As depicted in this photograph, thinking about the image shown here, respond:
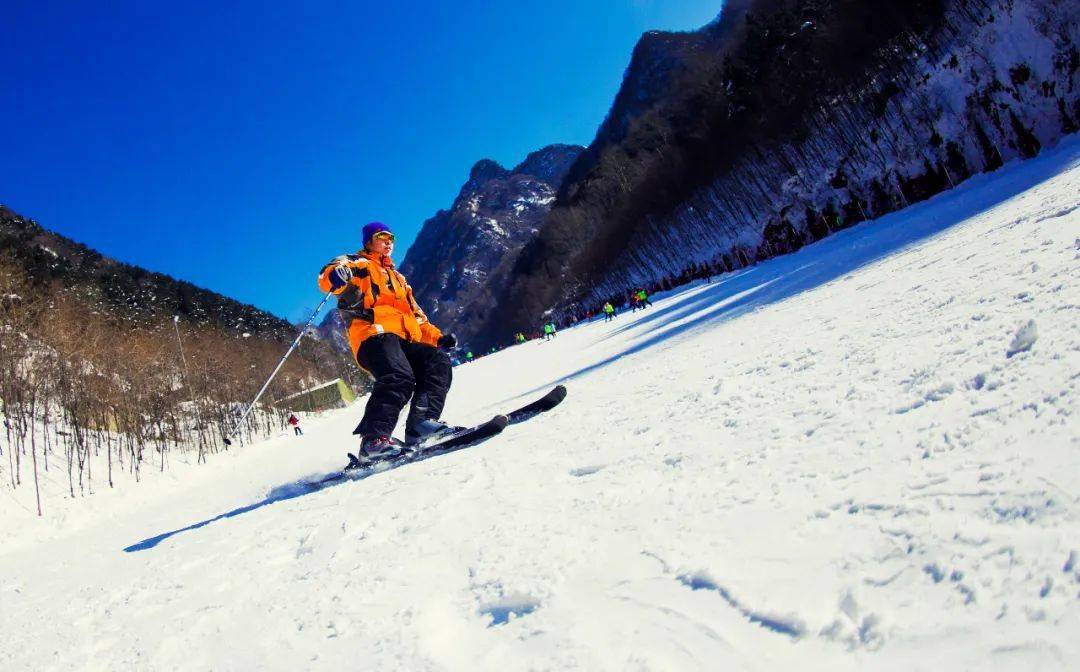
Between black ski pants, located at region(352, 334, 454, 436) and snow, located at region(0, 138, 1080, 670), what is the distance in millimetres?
1129

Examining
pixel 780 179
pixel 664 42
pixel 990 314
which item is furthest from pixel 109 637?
pixel 664 42

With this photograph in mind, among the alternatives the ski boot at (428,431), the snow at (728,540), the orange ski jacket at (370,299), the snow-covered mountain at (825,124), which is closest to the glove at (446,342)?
the orange ski jacket at (370,299)

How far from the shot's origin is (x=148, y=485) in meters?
20.0

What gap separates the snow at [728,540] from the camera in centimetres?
100

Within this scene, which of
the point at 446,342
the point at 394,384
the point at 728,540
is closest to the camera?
the point at 728,540

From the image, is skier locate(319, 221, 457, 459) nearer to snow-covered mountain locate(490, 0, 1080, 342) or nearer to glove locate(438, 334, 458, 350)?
glove locate(438, 334, 458, 350)

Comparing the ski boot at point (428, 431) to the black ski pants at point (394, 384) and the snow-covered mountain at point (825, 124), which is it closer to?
the black ski pants at point (394, 384)

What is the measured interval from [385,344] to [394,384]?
0.36 m

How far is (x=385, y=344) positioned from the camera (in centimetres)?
480

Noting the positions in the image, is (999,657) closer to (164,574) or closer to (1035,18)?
(164,574)

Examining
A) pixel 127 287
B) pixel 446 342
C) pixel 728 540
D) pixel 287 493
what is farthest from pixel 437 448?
pixel 127 287

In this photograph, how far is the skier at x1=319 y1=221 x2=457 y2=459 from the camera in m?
4.67

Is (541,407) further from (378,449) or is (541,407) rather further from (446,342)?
(378,449)

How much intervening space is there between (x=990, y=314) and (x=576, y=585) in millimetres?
2154
